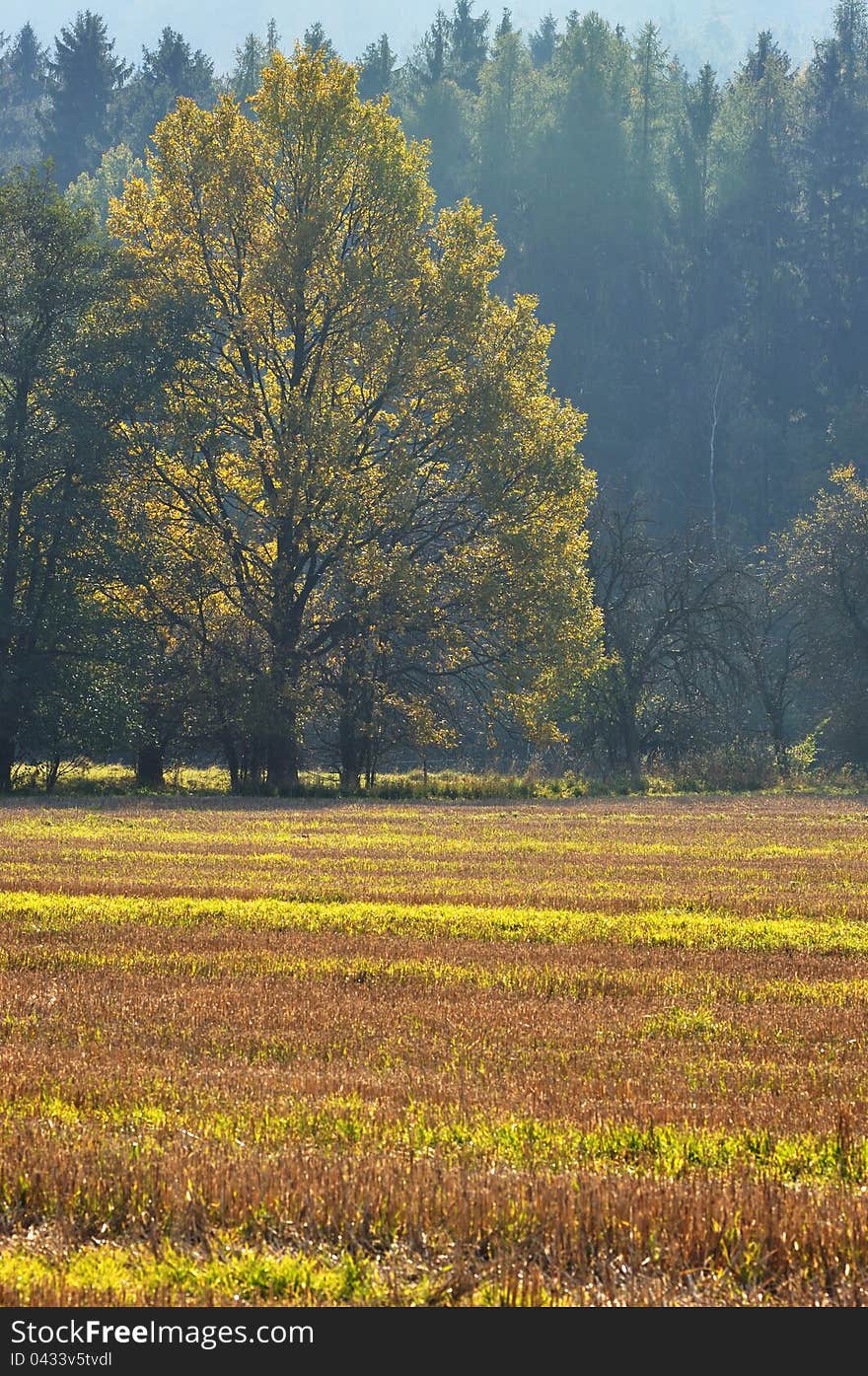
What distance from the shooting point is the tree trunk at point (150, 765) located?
4338 cm

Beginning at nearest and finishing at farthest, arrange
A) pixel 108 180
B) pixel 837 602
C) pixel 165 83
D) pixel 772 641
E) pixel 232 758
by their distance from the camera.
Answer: pixel 232 758, pixel 837 602, pixel 772 641, pixel 108 180, pixel 165 83

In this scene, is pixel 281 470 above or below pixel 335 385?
below

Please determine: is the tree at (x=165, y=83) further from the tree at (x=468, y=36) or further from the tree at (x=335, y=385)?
the tree at (x=335, y=385)

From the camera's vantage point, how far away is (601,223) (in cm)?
11550

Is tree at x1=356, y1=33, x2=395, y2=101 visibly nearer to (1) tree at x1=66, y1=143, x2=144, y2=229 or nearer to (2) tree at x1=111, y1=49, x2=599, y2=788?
(1) tree at x1=66, y1=143, x2=144, y2=229

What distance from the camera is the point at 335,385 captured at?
44.8 m

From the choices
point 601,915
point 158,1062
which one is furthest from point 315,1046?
point 601,915

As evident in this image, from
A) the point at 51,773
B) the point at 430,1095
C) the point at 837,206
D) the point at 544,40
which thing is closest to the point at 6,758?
the point at 51,773

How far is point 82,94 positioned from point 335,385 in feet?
360

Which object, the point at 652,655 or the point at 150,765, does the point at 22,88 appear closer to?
the point at 652,655

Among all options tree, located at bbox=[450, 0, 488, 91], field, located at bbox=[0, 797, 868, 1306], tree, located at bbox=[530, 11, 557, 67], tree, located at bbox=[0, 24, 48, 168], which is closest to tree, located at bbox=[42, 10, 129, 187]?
tree, located at bbox=[0, 24, 48, 168]

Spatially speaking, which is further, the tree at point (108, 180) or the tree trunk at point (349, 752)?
the tree at point (108, 180)

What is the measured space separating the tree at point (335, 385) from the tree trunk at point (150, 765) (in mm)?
3163

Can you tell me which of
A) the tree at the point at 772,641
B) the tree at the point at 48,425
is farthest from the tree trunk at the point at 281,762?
the tree at the point at 772,641
